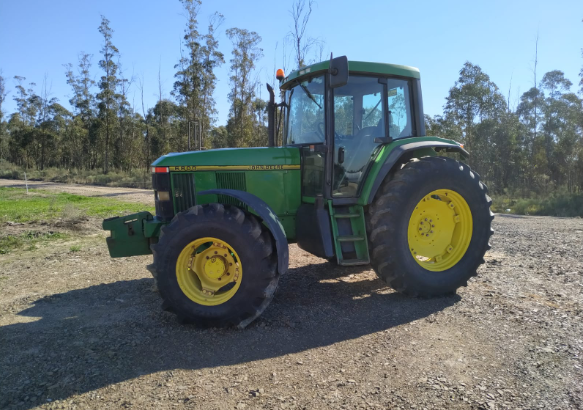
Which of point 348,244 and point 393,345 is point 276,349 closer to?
point 393,345

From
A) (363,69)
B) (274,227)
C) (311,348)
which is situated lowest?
(311,348)

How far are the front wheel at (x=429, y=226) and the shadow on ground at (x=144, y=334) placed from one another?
315 millimetres

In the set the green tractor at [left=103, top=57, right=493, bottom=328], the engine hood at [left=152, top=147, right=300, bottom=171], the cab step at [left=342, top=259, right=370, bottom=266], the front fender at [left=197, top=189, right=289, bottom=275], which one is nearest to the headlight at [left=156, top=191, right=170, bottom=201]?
the green tractor at [left=103, top=57, right=493, bottom=328]

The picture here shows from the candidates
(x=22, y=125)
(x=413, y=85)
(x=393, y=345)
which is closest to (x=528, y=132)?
(x=413, y=85)

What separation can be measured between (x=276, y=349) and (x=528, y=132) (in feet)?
81.7

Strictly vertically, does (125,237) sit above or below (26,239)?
above

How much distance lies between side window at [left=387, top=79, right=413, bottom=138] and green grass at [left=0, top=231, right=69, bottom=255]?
658cm

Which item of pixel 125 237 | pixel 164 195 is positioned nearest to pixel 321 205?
pixel 164 195

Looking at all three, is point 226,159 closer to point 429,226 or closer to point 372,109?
point 372,109

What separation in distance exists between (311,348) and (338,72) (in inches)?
99.4

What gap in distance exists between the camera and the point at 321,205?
14.4ft

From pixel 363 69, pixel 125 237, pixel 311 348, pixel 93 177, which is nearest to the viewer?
pixel 311 348

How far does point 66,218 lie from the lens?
32.0ft

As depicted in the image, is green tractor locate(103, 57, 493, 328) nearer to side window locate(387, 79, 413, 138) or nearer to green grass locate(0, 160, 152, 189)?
side window locate(387, 79, 413, 138)
